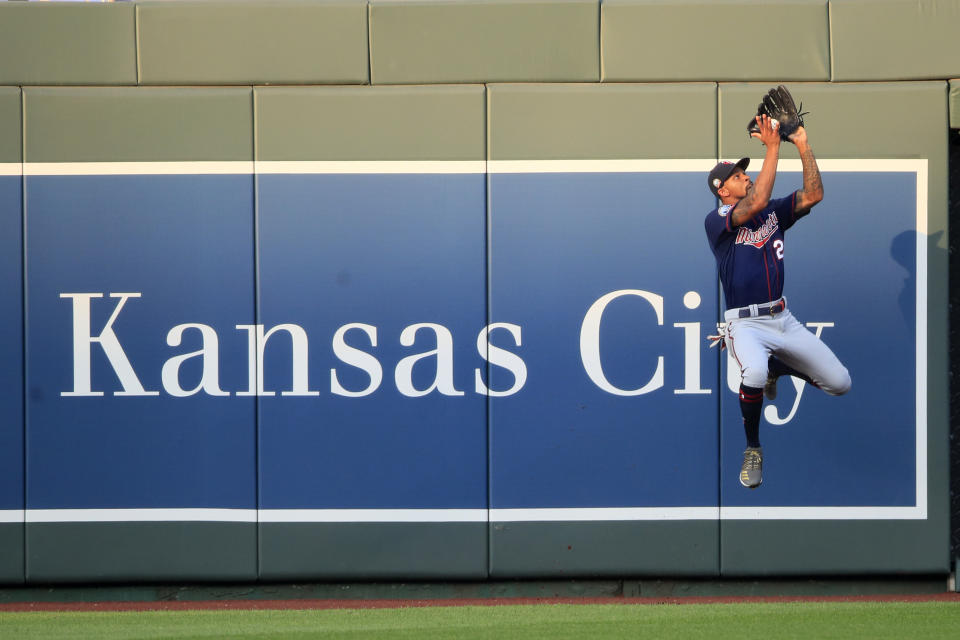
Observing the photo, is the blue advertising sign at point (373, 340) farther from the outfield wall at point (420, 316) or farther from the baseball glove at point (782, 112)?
the baseball glove at point (782, 112)

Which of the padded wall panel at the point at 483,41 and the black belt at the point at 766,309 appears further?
the padded wall panel at the point at 483,41

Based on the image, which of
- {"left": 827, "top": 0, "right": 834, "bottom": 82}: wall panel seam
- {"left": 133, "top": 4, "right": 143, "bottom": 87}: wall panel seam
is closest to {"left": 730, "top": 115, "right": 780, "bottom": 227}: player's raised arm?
{"left": 827, "top": 0, "right": 834, "bottom": 82}: wall panel seam

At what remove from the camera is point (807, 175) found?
445 centimetres

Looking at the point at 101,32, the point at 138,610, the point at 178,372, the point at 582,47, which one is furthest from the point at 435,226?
the point at 138,610

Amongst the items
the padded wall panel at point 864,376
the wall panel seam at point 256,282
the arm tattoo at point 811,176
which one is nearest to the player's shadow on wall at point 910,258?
the padded wall panel at point 864,376

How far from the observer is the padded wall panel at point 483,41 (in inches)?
214

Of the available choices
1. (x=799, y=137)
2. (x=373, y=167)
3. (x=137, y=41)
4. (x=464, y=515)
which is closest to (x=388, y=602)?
(x=464, y=515)

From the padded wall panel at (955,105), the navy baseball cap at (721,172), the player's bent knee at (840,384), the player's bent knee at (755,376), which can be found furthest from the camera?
the padded wall panel at (955,105)

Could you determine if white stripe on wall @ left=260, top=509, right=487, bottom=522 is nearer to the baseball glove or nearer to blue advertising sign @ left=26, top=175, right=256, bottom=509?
blue advertising sign @ left=26, top=175, right=256, bottom=509

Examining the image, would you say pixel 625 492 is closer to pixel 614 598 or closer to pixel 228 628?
pixel 614 598

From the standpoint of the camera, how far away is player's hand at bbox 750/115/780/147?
4383 mm

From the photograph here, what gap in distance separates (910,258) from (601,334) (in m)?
1.69

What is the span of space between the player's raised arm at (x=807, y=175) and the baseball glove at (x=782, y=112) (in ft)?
0.10

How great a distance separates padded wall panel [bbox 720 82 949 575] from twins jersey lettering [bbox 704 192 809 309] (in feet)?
2.62
